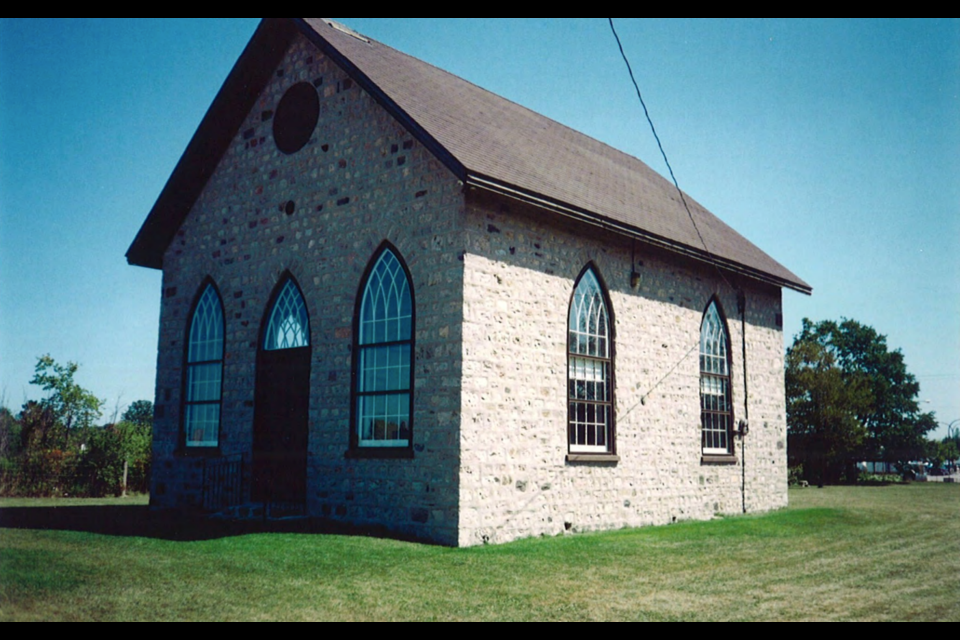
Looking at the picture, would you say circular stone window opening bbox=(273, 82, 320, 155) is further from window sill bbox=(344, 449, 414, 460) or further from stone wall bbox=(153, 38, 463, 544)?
window sill bbox=(344, 449, 414, 460)

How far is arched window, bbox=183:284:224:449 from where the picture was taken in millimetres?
16359

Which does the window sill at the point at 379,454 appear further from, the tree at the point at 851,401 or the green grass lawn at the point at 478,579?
the tree at the point at 851,401

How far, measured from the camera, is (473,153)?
43.1 feet

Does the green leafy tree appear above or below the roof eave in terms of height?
below

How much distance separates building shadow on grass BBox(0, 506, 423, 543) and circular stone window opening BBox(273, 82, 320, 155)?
6797mm

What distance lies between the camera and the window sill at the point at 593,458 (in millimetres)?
13820

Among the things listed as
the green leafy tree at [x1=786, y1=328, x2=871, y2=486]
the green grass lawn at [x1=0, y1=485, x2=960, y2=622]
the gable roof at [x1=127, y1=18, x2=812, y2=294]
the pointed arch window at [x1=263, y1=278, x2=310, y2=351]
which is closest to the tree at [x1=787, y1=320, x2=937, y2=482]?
the green leafy tree at [x1=786, y1=328, x2=871, y2=486]

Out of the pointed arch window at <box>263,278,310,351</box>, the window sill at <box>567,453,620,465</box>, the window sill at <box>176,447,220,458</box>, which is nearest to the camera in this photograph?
the window sill at <box>567,453,620,465</box>

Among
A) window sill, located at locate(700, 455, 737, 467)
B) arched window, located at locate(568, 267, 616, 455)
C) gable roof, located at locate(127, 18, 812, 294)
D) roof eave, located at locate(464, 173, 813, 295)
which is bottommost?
window sill, located at locate(700, 455, 737, 467)

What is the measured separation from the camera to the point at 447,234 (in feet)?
41.4

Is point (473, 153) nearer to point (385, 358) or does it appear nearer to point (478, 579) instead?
point (385, 358)

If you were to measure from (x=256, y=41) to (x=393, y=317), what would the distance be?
6423 mm

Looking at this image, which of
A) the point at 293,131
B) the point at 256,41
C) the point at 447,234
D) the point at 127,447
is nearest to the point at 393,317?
the point at 447,234

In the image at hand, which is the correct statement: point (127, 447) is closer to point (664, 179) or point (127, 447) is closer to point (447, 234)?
point (447, 234)
